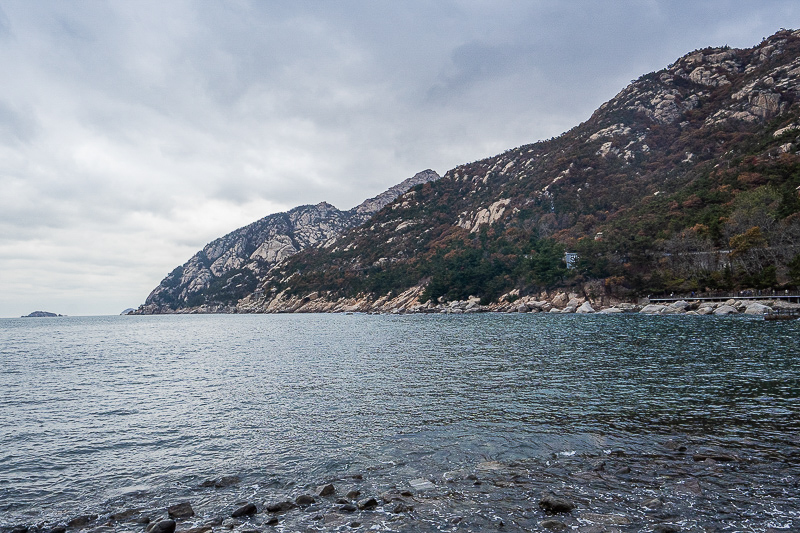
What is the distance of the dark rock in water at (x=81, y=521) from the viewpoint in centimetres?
1057

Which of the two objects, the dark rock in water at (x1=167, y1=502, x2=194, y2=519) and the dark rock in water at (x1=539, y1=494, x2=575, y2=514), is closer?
the dark rock in water at (x1=539, y1=494, x2=575, y2=514)

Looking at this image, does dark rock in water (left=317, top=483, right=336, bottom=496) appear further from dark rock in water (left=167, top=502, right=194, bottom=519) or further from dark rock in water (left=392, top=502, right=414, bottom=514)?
dark rock in water (left=167, top=502, right=194, bottom=519)

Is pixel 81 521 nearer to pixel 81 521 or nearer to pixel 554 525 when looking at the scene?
pixel 81 521

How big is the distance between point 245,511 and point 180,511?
174cm

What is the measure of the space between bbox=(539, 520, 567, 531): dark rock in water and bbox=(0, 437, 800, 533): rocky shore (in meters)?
0.02

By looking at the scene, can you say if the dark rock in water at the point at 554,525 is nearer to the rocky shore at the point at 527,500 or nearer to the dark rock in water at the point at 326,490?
the rocky shore at the point at 527,500

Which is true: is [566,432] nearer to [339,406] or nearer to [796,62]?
[339,406]

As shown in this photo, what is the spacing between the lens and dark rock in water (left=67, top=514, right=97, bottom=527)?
1057 cm

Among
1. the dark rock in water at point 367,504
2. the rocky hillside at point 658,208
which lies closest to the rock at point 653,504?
the dark rock in water at point 367,504

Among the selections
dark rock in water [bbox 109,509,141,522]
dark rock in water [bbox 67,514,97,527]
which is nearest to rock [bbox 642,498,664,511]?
dark rock in water [bbox 109,509,141,522]

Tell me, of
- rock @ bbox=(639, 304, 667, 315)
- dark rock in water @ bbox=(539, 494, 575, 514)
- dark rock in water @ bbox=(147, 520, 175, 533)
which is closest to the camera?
dark rock in water @ bbox=(147, 520, 175, 533)

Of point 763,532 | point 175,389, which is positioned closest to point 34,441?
point 175,389

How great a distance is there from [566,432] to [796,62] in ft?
689

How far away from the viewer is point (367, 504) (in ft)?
34.7
